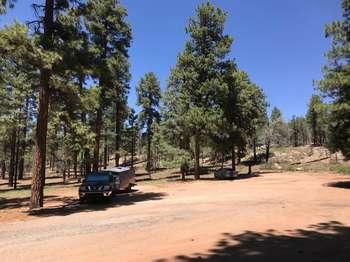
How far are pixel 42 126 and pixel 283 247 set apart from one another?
13076 mm

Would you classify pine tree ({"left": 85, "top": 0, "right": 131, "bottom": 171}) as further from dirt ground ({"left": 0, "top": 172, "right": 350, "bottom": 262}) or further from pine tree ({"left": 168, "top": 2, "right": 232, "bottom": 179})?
dirt ground ({"left": 0, "top": 172, "right": 350, "bottom": 262})

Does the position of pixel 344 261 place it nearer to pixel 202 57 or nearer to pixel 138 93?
pixel 202 57

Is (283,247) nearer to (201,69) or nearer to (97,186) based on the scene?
(97,186)

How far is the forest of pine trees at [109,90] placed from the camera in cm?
1966

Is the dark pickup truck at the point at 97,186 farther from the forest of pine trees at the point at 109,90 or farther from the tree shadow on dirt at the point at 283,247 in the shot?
the tree shadow on dirt at the point at 283,247

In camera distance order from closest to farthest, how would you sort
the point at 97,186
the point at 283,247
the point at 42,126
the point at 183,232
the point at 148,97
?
1. the point at 283,247
2. the point at 183,232
3. the point at 42,126
4. the point at 97,186
5. the point at 148,97

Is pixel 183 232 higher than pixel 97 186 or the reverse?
the reverse

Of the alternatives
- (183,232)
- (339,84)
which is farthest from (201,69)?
(183,232)

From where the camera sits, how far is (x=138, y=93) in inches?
2527

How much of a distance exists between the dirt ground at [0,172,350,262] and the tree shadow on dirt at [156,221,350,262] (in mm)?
20

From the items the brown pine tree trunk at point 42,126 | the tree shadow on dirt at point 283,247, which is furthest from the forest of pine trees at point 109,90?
the tree shadow on dirt at point 283,247

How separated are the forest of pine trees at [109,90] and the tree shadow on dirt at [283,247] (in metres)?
11.2

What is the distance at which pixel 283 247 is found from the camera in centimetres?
1022

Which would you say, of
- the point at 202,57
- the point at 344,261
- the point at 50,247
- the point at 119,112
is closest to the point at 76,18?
the point at 50,247
